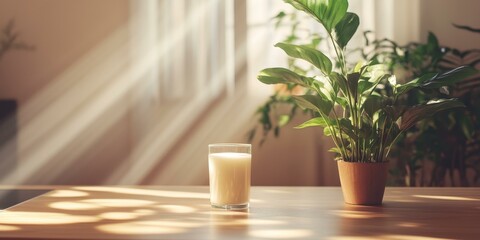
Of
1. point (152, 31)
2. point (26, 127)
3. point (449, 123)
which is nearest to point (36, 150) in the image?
point (26, 127)

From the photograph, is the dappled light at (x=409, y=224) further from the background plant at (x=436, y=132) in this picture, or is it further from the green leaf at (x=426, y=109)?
the background plant at (x=436, y=132)

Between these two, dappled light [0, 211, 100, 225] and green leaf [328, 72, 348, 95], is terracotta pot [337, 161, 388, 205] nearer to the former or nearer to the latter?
green leaf [328, 72, 348, 95]

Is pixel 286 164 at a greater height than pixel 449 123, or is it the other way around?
pixel 449 123

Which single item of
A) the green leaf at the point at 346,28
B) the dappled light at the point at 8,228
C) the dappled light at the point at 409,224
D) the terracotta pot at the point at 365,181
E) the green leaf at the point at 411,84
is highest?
the green leaf at the point at 346,28

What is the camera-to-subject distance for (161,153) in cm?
322

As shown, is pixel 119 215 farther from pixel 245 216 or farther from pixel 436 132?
pixel 436 132

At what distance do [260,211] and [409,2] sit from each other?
2397mm

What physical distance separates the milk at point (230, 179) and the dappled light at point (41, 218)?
250 mm

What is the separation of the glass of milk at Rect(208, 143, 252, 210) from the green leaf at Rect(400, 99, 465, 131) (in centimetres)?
34

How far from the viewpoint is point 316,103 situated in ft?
3.60

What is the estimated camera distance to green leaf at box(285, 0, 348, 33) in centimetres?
110

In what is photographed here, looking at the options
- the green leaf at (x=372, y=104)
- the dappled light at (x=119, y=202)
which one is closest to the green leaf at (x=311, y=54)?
the green leaf at (x=372, y=104)

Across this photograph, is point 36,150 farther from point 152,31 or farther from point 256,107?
point 256,107

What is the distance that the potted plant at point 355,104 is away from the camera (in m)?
1.09
